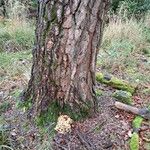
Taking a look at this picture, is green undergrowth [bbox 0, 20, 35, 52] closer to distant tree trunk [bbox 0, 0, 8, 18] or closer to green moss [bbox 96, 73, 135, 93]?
distant tree trunk [bbox 0, 0, 8, 18]

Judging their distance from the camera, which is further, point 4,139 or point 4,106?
point 4,106

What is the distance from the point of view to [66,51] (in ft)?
8.61

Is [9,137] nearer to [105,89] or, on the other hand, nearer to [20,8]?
[105,89]

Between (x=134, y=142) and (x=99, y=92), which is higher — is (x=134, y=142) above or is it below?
below

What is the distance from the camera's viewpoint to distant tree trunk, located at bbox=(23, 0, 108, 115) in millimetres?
2551

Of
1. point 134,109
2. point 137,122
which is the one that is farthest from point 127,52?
point 137,122

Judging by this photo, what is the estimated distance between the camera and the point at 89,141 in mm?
2740

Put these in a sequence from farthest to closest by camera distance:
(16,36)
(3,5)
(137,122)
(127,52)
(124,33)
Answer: (3,5) < (124,33) < (16,36) < (127,52) < (137,122)

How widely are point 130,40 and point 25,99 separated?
3.48 m

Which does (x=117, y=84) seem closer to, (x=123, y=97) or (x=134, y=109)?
(x=123, y=97)

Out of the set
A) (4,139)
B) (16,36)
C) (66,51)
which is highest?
(66,51)

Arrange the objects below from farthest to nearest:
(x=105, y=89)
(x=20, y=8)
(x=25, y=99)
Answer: (x=20, y=8), (x=105, y=89), (x=25, y=99)

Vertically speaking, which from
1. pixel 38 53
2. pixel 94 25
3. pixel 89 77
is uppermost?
pixel 94 25

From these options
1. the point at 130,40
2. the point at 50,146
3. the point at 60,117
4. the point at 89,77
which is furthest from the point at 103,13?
the point at 130,40
